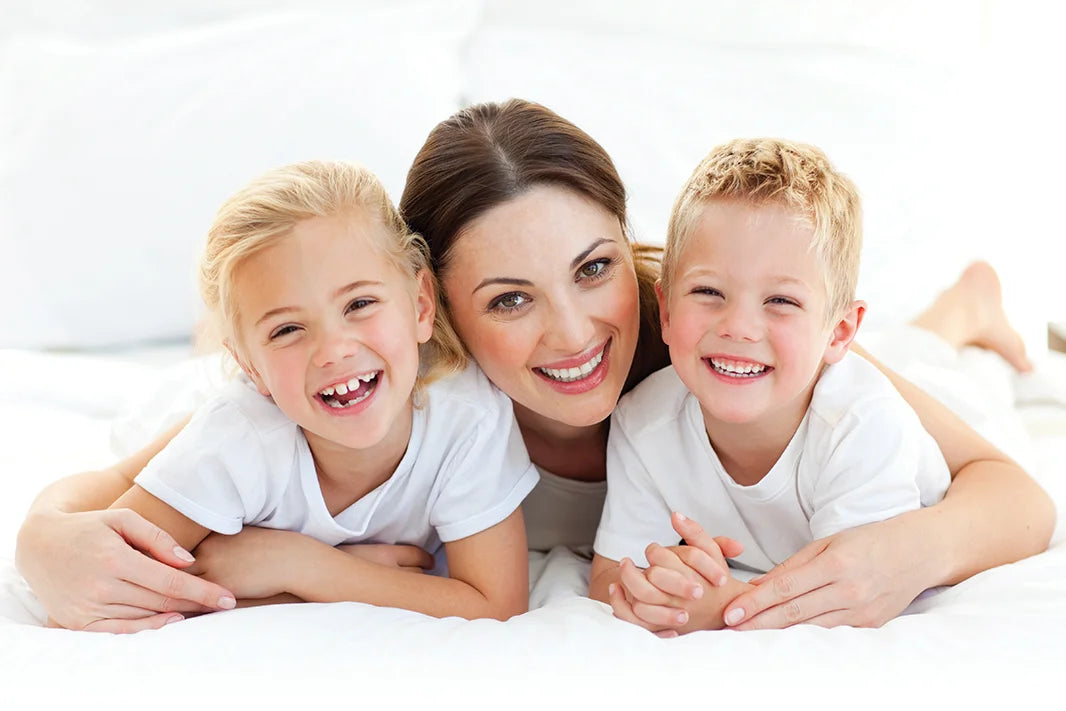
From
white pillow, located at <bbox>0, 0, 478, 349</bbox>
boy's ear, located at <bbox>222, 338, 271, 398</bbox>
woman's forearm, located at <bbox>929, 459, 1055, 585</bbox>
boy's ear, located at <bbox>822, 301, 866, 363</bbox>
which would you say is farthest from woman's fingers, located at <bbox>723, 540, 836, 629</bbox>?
white pillow, located at <bbox>0, 0, 478, 349</bbox>

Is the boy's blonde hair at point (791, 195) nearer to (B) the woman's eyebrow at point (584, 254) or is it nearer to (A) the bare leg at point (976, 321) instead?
(B) the woman's eyebrow at point (584, 254)

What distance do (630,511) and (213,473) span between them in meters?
0.54

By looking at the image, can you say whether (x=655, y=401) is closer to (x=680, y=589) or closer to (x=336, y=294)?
(x=680, y=589)

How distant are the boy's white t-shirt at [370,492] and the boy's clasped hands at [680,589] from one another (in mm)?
240

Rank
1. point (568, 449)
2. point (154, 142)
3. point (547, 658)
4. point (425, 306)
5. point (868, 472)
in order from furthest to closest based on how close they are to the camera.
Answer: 1. point (154, 142)
2. point (568, 449)
3. point (425, 306)
4. point (868, 472)
5. point (547, 658)

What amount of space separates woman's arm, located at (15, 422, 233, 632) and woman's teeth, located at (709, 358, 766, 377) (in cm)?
65

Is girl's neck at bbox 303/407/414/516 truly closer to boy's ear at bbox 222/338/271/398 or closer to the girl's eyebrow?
boy's ear at bbox 222/338/271/398

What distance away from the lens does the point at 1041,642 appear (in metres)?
1.10

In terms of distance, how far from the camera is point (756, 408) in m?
1.36

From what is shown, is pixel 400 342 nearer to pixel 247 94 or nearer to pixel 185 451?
pixel 185 451

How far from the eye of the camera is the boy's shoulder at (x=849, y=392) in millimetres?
1396

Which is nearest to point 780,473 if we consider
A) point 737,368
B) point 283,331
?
point 737,368

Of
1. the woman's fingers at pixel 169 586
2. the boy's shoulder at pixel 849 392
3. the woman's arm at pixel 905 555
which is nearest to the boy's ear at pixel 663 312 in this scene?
the boy's shoulder at pixel 849 392

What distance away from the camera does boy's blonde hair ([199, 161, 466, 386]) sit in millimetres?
1331
